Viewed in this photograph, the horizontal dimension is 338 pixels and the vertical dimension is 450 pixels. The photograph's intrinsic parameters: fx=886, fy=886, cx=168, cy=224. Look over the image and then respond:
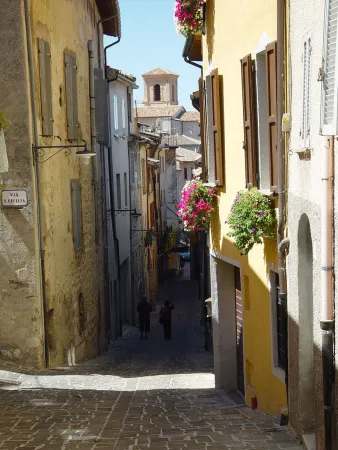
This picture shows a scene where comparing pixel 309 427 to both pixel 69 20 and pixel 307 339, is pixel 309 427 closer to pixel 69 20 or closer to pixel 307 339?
pixel 307 339

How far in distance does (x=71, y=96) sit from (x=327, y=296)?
12703mm

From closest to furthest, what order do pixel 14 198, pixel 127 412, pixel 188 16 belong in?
pixel 127 412 → pixel 188 16 → pixel 14 198

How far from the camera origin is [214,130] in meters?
14.0

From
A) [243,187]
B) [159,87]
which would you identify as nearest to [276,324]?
[243,187]

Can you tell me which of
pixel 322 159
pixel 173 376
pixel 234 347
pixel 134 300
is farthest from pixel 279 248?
pixel 134 300

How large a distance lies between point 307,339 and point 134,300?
25.6 m

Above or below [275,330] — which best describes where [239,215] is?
above

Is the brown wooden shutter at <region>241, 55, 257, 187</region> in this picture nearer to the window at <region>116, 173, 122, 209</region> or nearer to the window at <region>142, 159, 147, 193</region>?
the window at <region>116, 173, 122, 209</region>

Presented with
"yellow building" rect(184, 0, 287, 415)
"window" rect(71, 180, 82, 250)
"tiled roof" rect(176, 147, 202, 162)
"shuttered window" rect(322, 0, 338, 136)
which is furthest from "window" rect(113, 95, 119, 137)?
"tiled roof" rect(176, 147, 202, 162)

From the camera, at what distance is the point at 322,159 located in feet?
22.8

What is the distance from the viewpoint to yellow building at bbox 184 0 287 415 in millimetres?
10734

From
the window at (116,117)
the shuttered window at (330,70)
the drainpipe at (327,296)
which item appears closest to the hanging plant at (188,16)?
the drainpipe at (327,296)

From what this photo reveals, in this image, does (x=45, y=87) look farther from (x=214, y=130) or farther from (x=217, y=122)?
(x=217, y=122)

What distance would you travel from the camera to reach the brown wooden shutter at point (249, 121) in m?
11.2
